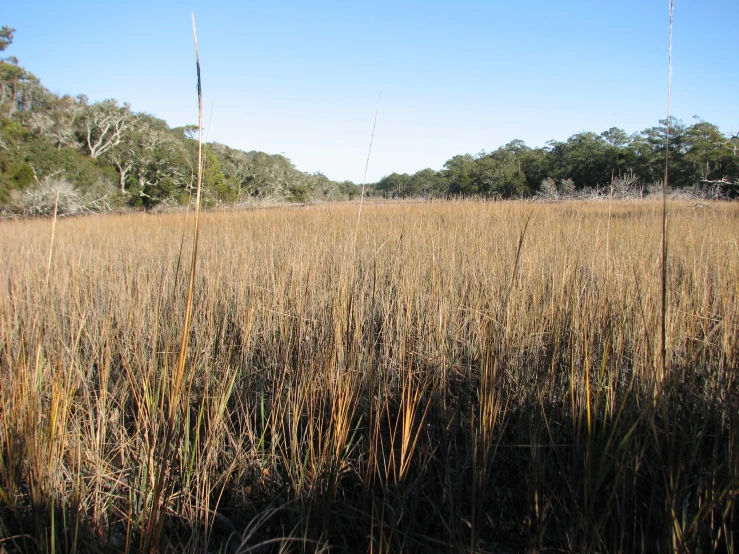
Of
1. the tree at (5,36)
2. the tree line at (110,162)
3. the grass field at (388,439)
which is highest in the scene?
the tree at (5,36)

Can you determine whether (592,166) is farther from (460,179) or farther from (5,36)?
(5,36)

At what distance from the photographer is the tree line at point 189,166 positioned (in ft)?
41.5

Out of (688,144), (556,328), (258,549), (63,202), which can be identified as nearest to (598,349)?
(556,328)

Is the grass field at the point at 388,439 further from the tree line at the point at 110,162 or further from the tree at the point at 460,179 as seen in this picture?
the tree at the point at 460,179

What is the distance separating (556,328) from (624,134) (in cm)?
2745

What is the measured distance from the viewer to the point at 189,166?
1203cm

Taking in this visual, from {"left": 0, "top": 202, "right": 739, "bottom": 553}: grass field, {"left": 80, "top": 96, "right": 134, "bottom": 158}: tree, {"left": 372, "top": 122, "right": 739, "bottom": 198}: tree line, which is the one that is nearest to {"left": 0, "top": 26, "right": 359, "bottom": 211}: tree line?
{"left": 80, "top": 96, "right": 134, "bottom": 158}: tree

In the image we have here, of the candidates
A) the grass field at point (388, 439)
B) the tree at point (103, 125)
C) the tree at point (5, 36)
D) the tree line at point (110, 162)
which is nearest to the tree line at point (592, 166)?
the tree line at point (110, 162)

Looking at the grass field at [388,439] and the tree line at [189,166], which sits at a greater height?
the tree line at [189,166]

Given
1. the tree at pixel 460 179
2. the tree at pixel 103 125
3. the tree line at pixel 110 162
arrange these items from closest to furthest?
the tree line at pixel 110 162 → the tree at pixel 103 125 → the tree at pixel 460 179

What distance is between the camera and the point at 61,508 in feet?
3.63

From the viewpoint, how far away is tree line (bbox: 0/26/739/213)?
1266 centimetres

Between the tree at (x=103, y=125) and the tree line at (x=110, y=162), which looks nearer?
the tree line at (x=110, y=162)

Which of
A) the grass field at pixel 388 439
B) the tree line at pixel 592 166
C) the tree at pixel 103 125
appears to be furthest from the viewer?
the tree at pixel 103 125
